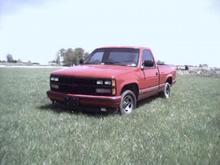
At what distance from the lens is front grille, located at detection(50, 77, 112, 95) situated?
7771 mm

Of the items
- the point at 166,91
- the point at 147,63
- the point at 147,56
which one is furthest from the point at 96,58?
the point at 166,91

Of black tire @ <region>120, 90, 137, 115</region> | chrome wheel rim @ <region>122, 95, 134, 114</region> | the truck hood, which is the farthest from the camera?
chrome wheel rim @ <region>122, 95, 134, 114</region>

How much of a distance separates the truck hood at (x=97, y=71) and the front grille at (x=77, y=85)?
113 mm

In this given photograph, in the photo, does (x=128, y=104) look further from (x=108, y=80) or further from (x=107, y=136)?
(x=107, y=136)

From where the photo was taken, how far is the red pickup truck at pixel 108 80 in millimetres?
7695

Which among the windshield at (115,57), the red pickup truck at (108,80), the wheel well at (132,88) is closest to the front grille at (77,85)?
the red pickup truck at (108,80)

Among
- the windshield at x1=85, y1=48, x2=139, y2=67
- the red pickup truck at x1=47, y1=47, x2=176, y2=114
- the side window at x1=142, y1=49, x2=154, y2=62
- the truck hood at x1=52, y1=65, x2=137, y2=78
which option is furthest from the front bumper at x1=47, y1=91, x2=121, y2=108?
the side window at x1=142, y1=49, x2=154, y2=62

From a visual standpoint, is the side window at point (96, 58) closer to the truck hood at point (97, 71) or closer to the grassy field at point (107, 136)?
the truck hood at point (97, 71)

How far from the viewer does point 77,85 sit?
7906mm

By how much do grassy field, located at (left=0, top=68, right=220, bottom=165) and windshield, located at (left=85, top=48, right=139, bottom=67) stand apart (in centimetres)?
140

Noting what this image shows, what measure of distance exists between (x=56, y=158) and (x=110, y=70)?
154 inches

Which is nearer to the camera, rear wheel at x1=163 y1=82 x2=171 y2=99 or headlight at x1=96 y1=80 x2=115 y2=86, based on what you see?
headlight at x1=96 y1=80 x2=115 y2=86

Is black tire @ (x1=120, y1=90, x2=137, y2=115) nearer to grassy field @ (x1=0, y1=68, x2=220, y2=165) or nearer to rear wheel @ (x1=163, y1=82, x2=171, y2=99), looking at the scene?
grassy field @ (x1=0, y1=68, x2=220, y2=165)

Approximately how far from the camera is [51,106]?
9000 millimetres
